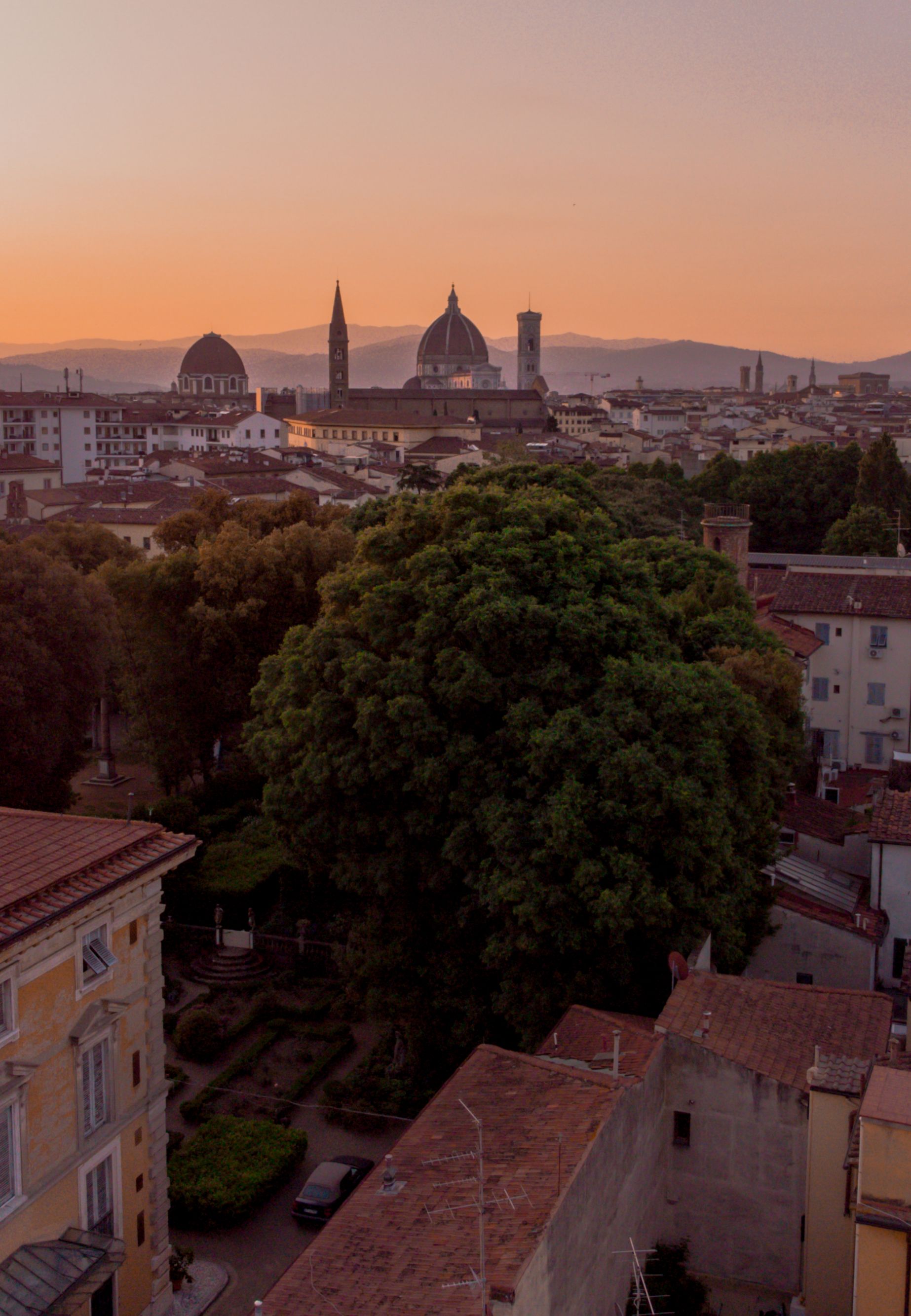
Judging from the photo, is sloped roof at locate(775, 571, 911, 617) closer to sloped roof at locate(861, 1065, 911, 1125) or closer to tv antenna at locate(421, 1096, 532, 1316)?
sloped roof at locate(861, 1065, 911, 1125)

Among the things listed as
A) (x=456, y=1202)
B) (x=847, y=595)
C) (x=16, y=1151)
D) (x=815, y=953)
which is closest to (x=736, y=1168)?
(x=456, y=1202)

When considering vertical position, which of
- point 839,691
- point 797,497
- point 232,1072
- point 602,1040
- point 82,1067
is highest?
point 797,497

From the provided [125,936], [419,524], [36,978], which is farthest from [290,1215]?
[419,524]

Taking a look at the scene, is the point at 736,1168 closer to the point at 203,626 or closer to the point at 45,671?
the point at 45,671

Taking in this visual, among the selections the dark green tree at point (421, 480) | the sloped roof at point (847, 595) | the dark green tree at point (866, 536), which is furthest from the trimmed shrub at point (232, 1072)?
the dark green tree at point (866, 536)

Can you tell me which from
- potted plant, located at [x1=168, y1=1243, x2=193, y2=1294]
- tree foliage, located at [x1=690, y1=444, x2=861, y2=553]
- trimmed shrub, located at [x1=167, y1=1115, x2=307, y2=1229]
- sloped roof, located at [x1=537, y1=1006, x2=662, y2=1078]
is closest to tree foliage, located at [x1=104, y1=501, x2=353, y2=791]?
trimmed shrub, located at [x1=167, y1=1115, x2=307, y2=1229]

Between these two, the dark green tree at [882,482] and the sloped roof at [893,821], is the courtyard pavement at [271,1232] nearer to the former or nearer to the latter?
the sloped roof at [893,821]

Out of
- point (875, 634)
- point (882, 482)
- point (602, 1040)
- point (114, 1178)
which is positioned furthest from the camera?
point (882, 482)

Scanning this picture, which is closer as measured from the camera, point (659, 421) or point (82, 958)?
point (82, 958)
